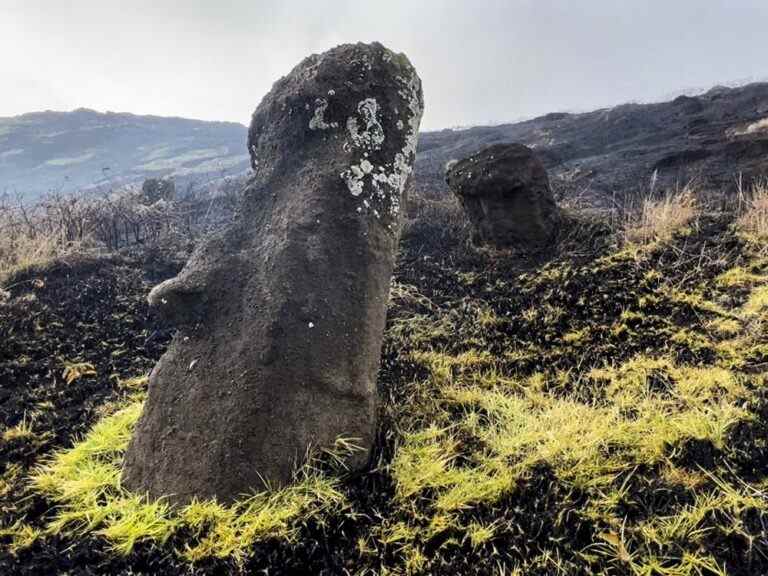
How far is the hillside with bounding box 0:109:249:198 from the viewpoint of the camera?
124 feet

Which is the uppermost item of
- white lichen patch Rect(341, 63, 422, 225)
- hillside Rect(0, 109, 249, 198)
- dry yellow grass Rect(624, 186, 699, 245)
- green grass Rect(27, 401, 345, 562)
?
hillside Rect(0, 109, 249, 198)

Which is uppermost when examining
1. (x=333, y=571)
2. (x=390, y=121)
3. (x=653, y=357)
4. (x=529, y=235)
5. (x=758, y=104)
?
(x=758, y=104)

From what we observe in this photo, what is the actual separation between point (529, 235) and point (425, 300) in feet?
5.61

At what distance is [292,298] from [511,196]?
4309mm

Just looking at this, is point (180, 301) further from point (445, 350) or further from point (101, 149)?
point (101, 149)

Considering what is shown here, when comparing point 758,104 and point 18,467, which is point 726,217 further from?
point 758,104

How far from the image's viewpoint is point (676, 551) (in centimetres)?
174

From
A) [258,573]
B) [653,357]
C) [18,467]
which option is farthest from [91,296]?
[653,357]

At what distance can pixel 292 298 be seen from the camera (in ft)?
8.38

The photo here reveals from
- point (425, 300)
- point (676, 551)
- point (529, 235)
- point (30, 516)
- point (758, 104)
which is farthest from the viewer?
point (758, 104)

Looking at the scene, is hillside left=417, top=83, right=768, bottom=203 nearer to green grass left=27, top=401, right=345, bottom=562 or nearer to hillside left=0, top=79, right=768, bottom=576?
hillside left=0, top=79, right=768, bottom=576

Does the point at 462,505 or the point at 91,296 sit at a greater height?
the point at 91,296

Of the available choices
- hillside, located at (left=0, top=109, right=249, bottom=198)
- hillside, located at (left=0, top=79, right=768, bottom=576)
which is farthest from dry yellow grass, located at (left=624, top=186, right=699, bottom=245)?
hillside, located at (left=0, top=109, right=249, bottom=198)

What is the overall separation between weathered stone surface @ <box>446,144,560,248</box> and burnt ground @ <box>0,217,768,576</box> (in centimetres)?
26
